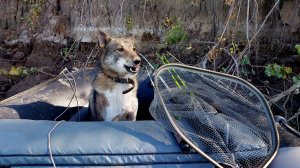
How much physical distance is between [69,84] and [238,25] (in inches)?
76.4

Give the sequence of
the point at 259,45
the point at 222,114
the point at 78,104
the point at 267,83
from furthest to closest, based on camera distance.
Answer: the point at 259,45 < the point at 267,83 < the point at 78,104 < the point at 222,114

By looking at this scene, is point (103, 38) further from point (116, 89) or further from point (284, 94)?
point (284, 94)

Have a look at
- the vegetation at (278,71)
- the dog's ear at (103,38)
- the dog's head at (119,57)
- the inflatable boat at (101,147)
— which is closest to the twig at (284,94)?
the vegetation at (278,71)

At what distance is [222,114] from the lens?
236 cm

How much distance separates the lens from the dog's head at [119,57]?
3.24 metres

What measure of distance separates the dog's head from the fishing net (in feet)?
2.43

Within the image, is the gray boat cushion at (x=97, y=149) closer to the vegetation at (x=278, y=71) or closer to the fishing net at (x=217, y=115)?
the fishing net at (x=217, y=115)

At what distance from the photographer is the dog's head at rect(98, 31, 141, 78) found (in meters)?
3.24

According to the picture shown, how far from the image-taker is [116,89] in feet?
10.6

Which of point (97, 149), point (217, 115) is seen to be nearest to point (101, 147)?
point (97, 149)

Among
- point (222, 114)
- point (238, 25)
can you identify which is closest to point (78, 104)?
point (222, 114)

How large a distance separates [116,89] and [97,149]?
1.18 m

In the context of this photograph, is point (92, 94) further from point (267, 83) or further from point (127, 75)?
point (267, 83)

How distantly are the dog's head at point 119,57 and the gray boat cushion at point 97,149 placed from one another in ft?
3.67
